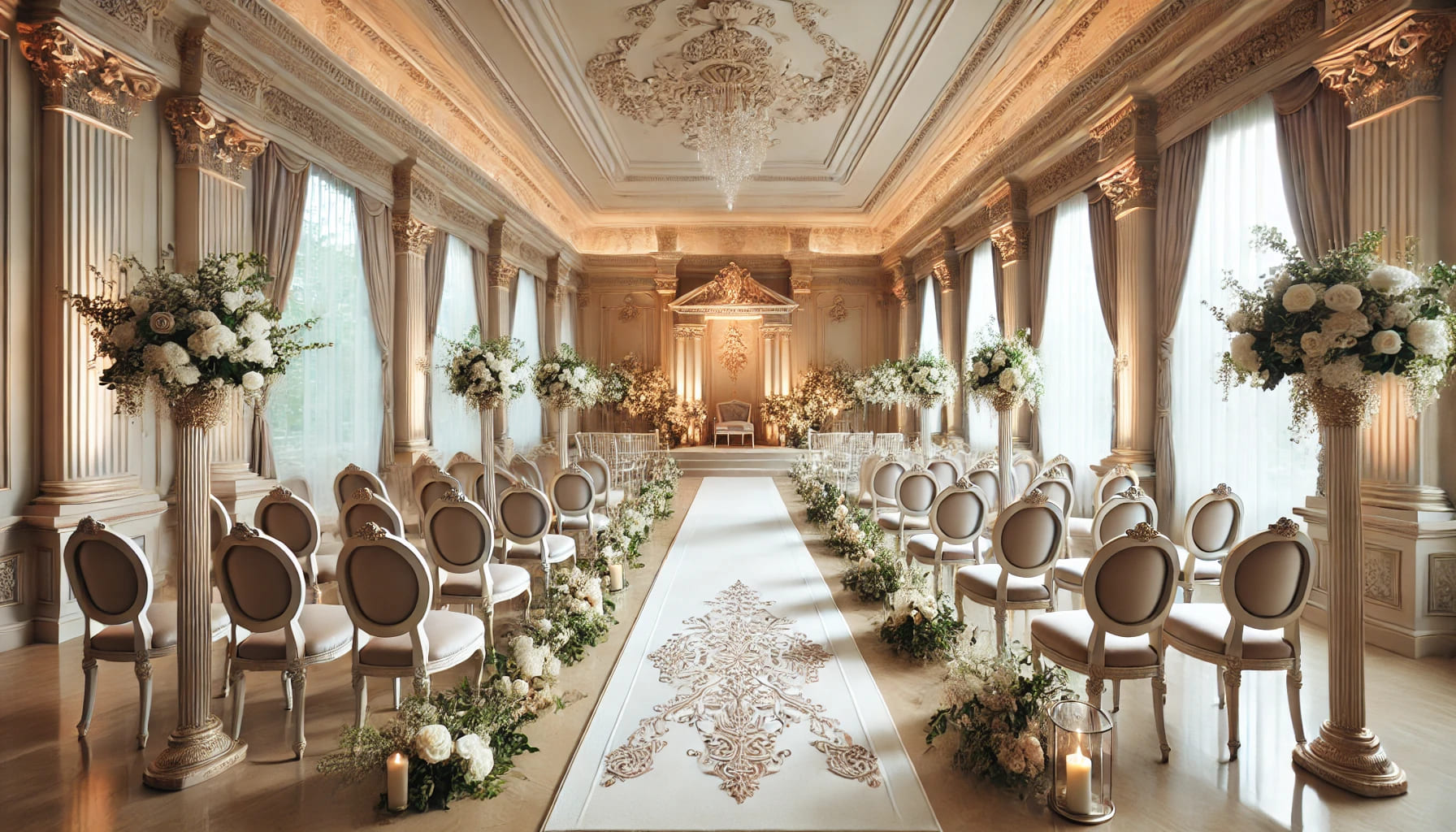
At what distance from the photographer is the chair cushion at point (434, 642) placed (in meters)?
3.14

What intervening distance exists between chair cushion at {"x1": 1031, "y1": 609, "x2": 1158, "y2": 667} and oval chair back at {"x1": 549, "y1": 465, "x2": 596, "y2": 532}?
3.92m

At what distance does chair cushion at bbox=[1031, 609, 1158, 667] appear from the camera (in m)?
3.07

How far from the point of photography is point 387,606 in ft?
10.1

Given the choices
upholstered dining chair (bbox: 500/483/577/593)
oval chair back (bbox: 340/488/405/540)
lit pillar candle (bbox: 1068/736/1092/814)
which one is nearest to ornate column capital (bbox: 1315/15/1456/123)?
lit pillar candle (bbox: 1068/736/1092/814)

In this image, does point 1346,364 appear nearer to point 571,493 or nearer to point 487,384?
point 571,493

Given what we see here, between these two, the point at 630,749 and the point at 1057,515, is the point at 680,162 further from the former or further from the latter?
the point at 630,749

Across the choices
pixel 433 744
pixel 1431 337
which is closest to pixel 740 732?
pixel 433 744

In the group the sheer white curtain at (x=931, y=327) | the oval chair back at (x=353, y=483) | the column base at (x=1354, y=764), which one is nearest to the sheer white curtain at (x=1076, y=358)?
the sheer white curtain at (x=931, y=327)

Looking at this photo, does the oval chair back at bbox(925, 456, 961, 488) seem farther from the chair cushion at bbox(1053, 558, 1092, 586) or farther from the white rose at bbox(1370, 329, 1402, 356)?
the white rose at bbox(1370, 329, 1402, 356)

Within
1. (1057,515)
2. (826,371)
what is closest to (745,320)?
(826,371)

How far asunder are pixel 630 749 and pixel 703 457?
10.7m

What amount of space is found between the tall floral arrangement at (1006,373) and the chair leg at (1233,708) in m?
2.97

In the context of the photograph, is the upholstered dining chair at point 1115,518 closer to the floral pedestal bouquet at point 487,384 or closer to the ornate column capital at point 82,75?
the floral pedestal bouquet at point 487,384

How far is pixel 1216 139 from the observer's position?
5.88 m
